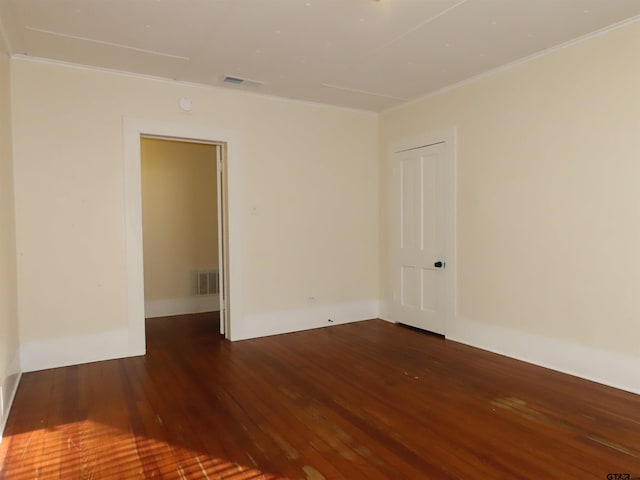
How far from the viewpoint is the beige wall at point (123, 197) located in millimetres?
3719

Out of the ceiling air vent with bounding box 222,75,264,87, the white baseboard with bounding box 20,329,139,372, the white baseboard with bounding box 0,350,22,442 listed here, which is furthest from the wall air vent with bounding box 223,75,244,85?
the white baseboard with bounding box 0,350,22,442

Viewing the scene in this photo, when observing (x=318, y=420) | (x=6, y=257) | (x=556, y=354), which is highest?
(x=6, y=257)

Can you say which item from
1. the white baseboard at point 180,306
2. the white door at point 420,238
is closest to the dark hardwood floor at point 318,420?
the white door at point 420,238

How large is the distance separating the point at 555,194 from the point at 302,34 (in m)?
2.47

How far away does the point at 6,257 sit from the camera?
3.07 m

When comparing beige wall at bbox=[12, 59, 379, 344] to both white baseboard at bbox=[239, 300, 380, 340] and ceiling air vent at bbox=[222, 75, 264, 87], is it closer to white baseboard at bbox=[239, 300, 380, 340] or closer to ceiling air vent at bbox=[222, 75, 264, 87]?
white baseboard at bbox=[239, 300, 380, 340]

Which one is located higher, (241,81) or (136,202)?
(241,81)

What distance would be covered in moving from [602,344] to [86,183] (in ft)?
15.1

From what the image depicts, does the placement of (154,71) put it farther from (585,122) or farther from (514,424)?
(514,424)

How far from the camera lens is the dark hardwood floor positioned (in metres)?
2.22

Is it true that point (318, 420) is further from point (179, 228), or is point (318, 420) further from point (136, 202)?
point (179, 228)

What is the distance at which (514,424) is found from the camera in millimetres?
2658

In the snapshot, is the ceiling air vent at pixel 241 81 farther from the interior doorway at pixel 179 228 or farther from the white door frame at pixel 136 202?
the interior doorway at pixel 179 228

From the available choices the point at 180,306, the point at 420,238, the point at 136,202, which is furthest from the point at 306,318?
the point at 136,202
